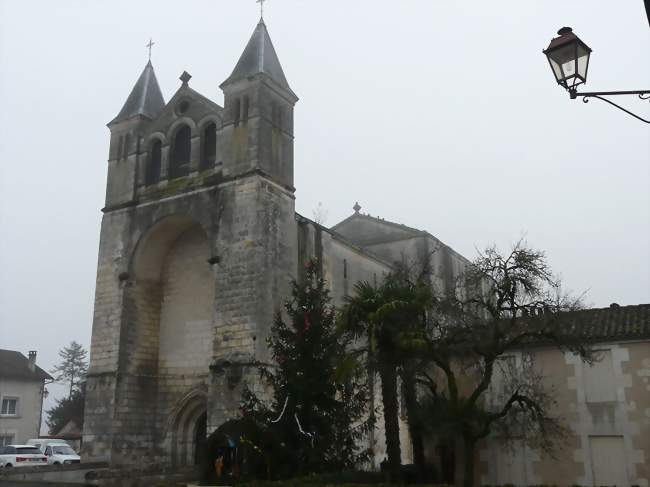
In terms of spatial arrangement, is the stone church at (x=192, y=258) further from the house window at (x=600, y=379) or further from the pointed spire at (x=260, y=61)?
the house window at (x=600, y=379)

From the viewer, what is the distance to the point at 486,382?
15.8 m

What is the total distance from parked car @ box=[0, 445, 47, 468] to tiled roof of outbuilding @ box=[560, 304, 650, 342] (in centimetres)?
2269

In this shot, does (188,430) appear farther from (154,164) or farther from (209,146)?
(209,146)

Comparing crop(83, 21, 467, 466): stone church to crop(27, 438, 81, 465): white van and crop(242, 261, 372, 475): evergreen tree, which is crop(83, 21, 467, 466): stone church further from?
crop(27, 438, 81, 465): white van

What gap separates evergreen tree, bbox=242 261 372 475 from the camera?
16.4 m

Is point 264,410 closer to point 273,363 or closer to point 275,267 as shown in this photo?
point 273,363

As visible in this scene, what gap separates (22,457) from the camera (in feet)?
95.1

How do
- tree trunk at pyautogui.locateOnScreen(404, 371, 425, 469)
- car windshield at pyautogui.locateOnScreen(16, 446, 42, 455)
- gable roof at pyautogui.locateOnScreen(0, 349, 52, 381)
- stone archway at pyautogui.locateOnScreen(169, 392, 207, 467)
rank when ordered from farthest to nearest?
gable roof at pyautogui.locateOnScreen(0, 349, 52, 381) < car windshield at pyautogui.locateOnScreen(16, 446, 42, 455) < stone archway at pyautogui.locateOnScreen(169, 392, 207, 467) < tree trunk at pyautogui.locateOnScreen(404, 371, 425, 469)

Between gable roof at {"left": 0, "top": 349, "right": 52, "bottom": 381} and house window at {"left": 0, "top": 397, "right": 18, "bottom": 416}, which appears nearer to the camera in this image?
house window at {"left": 0, "top": 397, "right": 18, "bottom": 416}

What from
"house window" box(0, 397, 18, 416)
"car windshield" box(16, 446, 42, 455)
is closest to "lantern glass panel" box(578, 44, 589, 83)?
"car windshield" box(16, 446, 42, 455)

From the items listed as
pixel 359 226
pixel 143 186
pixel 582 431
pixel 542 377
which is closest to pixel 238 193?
pixel 143 186

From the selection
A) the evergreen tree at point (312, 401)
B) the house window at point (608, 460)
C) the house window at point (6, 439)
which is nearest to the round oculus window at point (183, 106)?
the evergreen tree at point (312, 401)

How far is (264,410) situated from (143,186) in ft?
41.0

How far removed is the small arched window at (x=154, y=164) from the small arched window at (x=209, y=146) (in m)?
2.36
